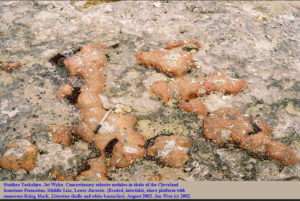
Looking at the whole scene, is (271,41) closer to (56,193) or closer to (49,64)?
(49,64)

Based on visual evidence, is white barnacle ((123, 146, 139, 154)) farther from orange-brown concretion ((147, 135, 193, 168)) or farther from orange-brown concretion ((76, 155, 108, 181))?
→ orange-brown concretion ((76, 155, 108, 181))

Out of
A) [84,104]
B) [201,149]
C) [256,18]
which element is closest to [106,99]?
[84,104]

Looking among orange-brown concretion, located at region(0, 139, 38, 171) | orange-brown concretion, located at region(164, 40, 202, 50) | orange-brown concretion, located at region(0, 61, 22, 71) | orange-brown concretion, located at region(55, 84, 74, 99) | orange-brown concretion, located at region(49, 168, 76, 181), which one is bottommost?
orange-brown concretion, located at region(49, 168, 76, 181)

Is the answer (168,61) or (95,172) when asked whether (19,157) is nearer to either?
(95,172)

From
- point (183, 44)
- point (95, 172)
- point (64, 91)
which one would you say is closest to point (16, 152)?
point (95, 172)

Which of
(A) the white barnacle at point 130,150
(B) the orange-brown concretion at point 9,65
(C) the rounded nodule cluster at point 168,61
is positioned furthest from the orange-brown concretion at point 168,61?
(B) the orange-brown concretion at point 9,65

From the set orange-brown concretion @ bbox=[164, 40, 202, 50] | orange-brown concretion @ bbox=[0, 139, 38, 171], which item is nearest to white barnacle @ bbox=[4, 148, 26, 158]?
orange-brown concretion @ bbox=[0, 139, 38, 171]

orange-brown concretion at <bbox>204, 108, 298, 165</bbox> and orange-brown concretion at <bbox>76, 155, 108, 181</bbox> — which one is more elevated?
orange-brown concretion at <bbox>204, 108, 298, 165</bbox>

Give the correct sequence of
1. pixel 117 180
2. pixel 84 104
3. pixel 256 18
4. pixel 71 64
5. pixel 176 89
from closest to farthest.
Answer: pixel 117 180
pixel 84 104
pixel 176 89
pixel 71 64
pixel 256 18
